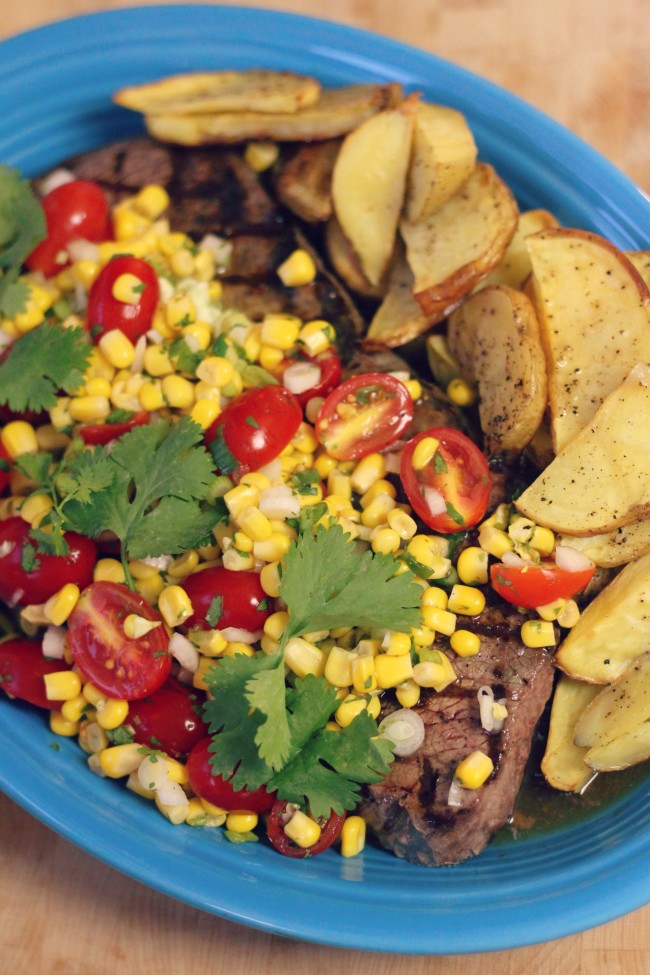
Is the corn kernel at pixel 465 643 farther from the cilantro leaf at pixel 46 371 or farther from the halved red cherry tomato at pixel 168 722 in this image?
the cilantro leaf at pixel 46 371

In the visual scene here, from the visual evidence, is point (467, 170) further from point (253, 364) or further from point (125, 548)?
point (125, 548)

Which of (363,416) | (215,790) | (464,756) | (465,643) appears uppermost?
(363,416)

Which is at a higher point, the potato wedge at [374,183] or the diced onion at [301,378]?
the potato wedge at [374,183]

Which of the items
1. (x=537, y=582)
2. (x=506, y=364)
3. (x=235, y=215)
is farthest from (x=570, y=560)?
(x=235, y=215)

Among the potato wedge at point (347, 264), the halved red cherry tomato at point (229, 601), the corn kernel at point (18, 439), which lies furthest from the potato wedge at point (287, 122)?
the halved red cherry tomato at point (229, 601)

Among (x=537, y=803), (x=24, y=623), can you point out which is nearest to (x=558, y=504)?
(x=537, y=803)

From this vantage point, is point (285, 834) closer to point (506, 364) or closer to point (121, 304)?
point (506, 364)

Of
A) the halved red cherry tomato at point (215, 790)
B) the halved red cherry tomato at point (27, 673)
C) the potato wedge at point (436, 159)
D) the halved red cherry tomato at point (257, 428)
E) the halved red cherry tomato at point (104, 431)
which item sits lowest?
the halved red cherry tomato at point (215, 790)
